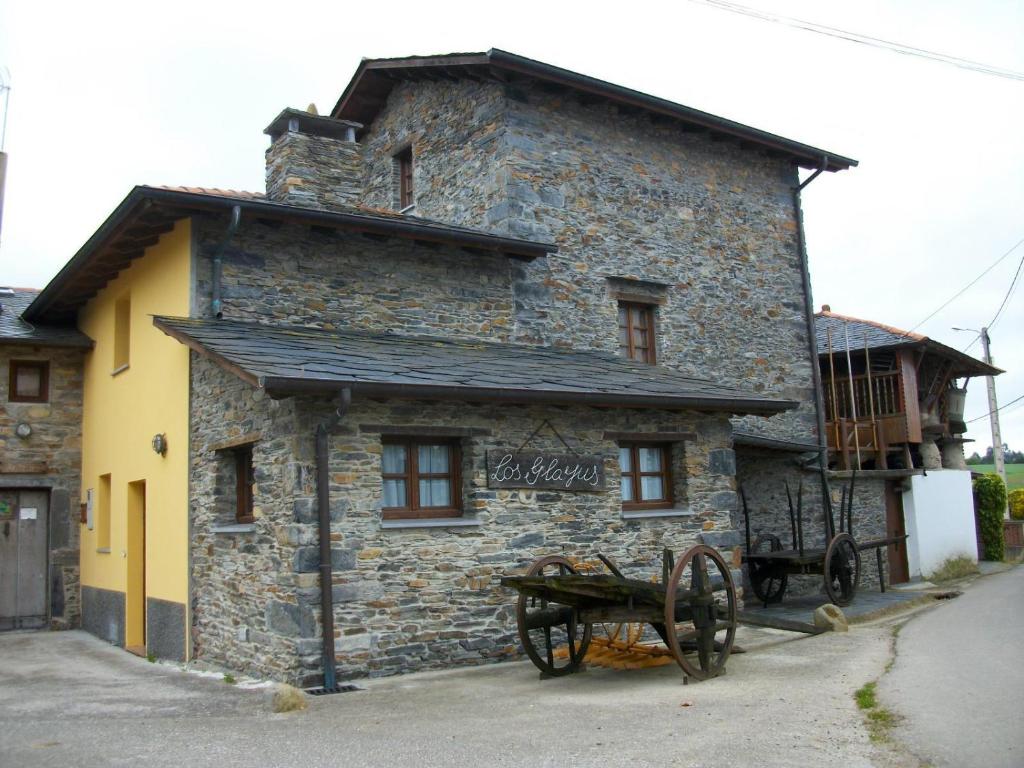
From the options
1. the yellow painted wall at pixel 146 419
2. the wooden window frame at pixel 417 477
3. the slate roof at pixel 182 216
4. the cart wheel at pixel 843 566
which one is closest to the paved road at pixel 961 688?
the cart wheel at pixel 843 566

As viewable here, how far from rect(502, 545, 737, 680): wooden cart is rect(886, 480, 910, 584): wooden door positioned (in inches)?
393

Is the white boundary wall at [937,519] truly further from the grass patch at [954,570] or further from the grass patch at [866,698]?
the grass patch at [866,698]

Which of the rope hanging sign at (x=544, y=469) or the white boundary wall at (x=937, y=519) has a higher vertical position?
the rope hanging sign at (x=544, y=469)

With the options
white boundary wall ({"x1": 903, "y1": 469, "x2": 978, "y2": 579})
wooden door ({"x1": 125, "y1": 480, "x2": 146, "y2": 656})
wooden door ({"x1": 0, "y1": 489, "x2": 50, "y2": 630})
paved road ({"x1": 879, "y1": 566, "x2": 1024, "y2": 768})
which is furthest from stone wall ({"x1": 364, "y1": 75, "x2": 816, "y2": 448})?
wooden door ({"x1": 0, "y1": 489, "x2": 50, "y2": 630})

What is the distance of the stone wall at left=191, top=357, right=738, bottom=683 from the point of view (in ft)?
26.9

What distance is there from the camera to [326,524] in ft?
26.7

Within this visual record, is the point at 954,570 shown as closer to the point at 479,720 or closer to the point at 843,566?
the point at 843,566

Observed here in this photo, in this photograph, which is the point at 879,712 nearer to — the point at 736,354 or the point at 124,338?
the point at 736,354

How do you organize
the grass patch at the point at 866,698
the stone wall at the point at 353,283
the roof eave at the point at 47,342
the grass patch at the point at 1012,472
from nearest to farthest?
the grass patch at the point at 866,698
the stone wall at the point at 353,283
the roof eave at the point at 47,342
the grass patch at the point at 1012,472

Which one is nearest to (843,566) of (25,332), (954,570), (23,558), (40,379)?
(954,570)

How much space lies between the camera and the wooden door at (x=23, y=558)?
1324cm

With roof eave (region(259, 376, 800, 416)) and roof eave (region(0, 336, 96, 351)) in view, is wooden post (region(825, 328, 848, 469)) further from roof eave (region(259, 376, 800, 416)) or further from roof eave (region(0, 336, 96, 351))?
roof eave (region(0, 336, 96, 351))

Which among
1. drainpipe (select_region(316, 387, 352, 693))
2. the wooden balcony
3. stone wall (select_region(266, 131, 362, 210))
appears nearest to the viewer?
drainpipe (select_region(316, 387, 352, 693))

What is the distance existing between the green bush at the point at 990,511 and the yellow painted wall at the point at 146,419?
17.8 metres
